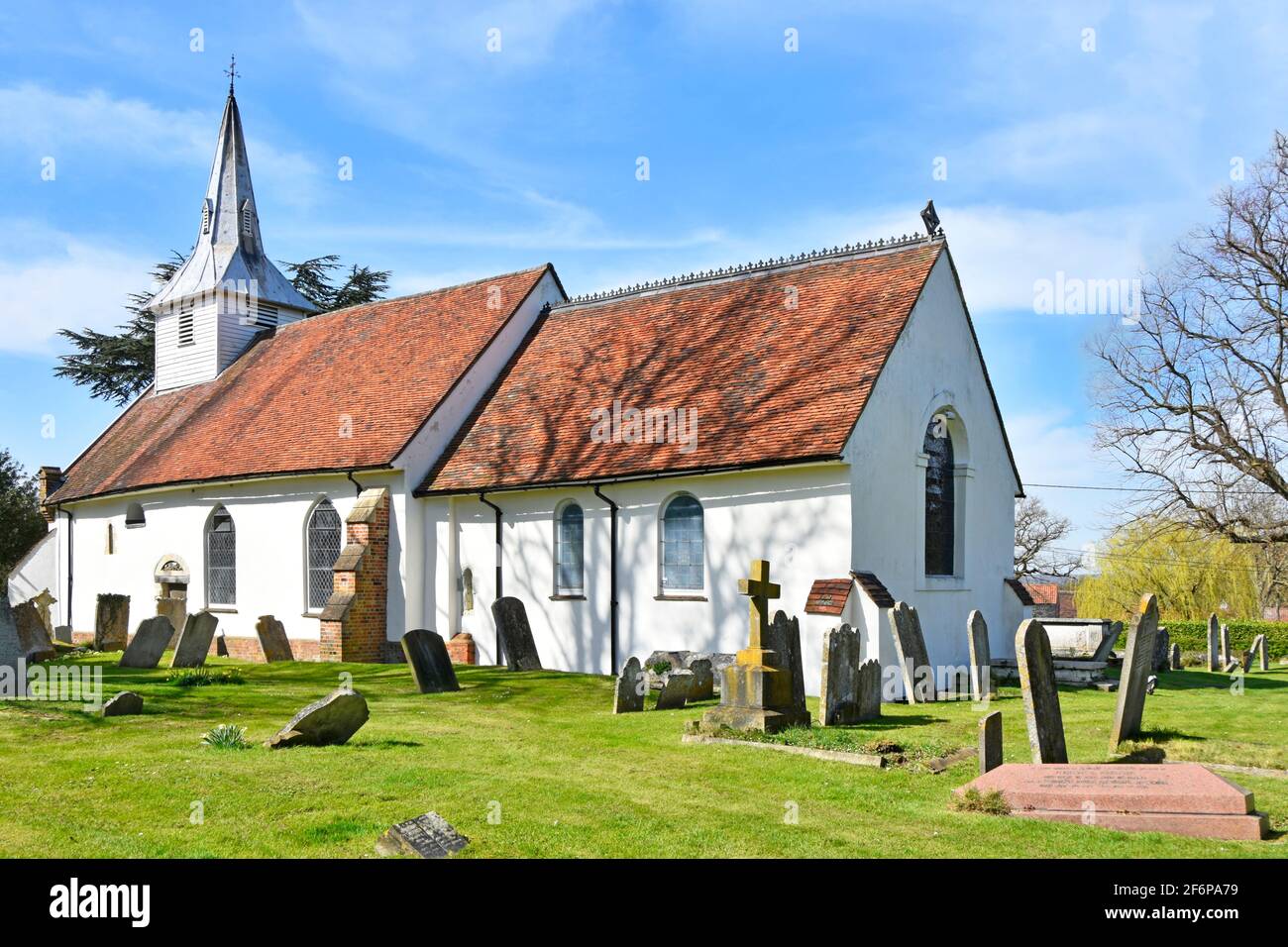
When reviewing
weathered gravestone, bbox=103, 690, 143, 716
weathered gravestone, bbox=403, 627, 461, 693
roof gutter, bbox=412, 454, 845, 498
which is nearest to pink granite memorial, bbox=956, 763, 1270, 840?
roof gutter, bbox=412, 454, 845, 498

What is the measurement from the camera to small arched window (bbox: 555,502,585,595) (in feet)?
70.1

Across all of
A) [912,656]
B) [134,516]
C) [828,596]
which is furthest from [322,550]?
[912,656]

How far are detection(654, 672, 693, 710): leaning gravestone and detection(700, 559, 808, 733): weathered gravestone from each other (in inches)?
99.3

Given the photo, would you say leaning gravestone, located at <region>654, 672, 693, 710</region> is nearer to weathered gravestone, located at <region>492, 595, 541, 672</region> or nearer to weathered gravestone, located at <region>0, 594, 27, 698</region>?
weathered gravestone, located at <region>492, 595, 541, 672</region>

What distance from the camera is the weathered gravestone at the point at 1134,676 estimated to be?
11688 mm

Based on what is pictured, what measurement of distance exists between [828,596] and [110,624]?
16362mm

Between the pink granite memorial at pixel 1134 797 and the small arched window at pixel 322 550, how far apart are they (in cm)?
1841

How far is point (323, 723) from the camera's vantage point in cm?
1080

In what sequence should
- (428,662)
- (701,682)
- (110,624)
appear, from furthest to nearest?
(110,624)
(428,662)
(701,682)

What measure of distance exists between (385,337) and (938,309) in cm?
1447

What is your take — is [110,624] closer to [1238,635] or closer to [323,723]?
[323,723]

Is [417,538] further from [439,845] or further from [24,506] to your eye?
[24,506]

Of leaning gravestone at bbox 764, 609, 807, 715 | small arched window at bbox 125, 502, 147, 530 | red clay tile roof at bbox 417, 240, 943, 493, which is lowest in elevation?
leaning gravestone at bbox 764, 609, 807, 715

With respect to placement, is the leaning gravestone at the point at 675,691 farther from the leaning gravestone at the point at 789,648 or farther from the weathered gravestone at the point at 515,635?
the weathered gravestone at the point at 515,635
